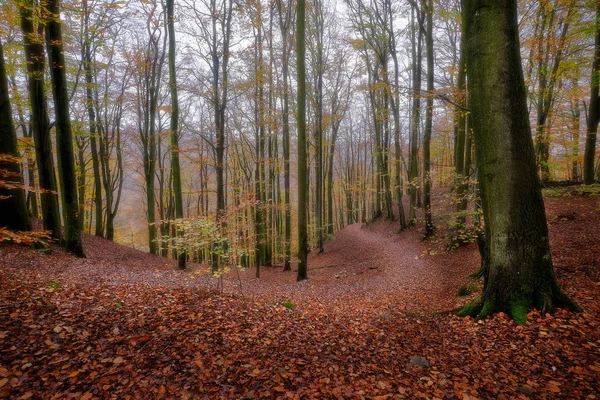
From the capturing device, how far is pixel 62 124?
7887 mm

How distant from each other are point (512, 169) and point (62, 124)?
37.1 ft

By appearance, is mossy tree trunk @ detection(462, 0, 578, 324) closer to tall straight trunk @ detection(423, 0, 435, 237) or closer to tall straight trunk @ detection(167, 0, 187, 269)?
tall straight trunk @ detection(423, 0, 435, 237)

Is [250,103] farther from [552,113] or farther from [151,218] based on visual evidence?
[552,113]

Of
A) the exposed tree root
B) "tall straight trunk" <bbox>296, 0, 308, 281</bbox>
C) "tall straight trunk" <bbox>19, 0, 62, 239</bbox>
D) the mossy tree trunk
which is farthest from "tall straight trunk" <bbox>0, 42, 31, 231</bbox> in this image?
the exposed tree root

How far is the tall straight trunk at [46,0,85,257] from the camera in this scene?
7.30 m

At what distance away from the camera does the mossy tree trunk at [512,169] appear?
398 cm

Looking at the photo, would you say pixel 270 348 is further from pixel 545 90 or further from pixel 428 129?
pixel 545 90

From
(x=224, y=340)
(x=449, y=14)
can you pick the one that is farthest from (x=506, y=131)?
(x=449, y=14)

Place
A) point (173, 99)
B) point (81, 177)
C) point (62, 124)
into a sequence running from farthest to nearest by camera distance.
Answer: point (81, 177) → point (173, 99) → point (62, 124)

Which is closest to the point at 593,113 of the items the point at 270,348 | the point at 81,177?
the point at 270,348

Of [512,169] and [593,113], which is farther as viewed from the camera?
[593,113]

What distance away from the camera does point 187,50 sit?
12586 mm

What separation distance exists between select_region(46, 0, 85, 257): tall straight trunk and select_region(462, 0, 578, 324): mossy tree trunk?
33.3 feet

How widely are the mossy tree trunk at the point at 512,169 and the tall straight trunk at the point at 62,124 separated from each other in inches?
400
